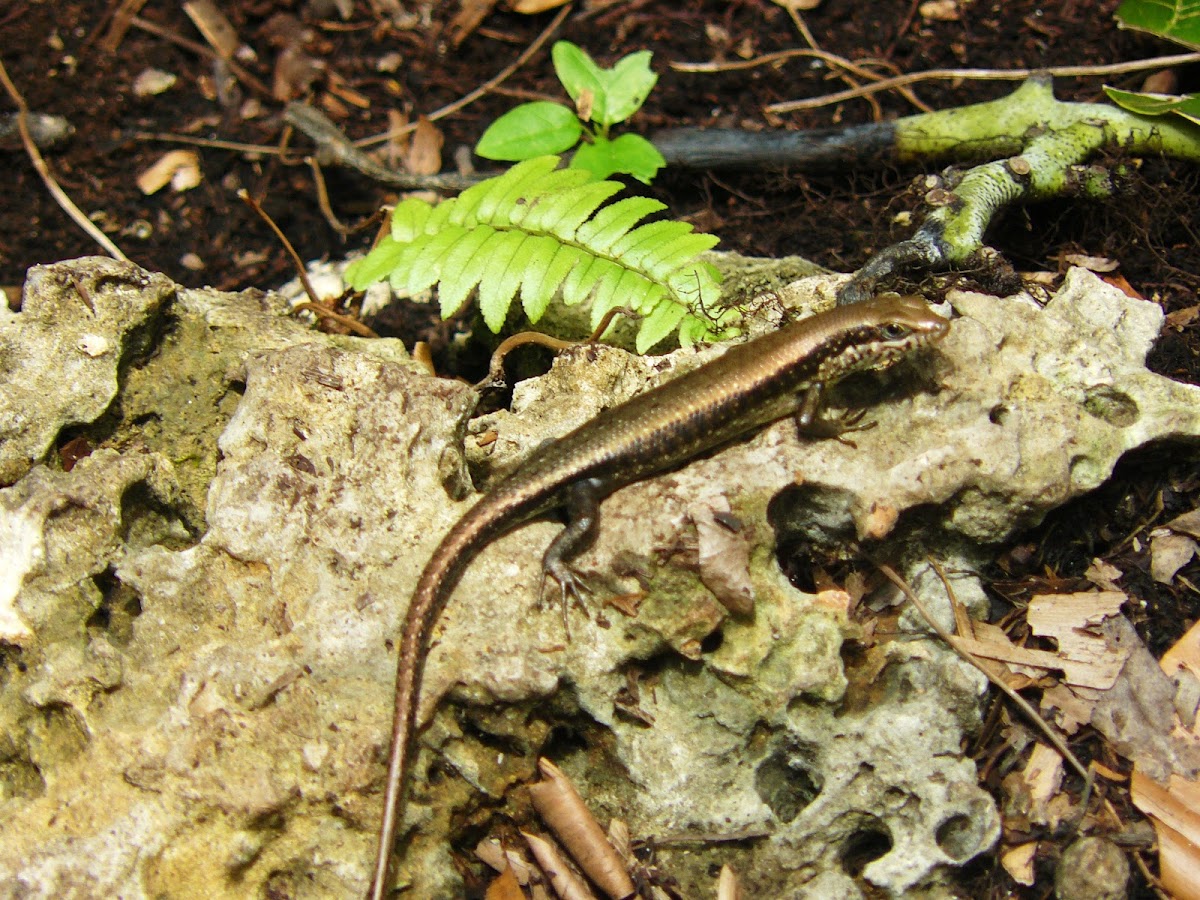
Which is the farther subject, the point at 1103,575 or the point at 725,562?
the point at 1103,575

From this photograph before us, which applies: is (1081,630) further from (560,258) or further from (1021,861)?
(560,258)

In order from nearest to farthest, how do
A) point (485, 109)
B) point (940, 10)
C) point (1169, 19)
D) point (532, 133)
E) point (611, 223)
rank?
1. point (611, 223)
2. point (1169, 19)
3. point (532, 133)
4. point (940, 10)
5. point (485, 109)

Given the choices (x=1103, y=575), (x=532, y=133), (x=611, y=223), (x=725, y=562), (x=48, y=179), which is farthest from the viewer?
(x=48, y=179)

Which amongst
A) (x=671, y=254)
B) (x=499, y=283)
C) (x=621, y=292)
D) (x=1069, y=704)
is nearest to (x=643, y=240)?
(x=671, y=254)

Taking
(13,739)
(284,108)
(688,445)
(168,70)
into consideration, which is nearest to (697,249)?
(688,445)

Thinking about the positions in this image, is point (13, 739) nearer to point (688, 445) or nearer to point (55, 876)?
point (55, 876)

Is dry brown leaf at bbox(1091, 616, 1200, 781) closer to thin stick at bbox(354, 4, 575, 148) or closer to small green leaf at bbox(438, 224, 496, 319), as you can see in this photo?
small green leaf at bbox(438, 224, 496, 319)

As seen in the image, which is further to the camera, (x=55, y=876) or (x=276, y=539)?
(x=276, y=539)
